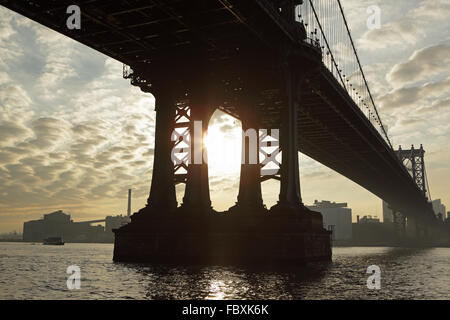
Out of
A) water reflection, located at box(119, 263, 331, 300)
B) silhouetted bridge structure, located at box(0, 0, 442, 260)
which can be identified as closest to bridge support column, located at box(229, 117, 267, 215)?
silhouetted bridge structure, located at box(0, 0, 442, 260)

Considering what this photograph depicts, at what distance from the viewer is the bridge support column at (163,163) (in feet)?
142

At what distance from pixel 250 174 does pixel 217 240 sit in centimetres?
868

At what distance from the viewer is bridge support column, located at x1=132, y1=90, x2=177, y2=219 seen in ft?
142

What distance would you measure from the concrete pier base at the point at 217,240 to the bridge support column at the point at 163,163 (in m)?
2.12

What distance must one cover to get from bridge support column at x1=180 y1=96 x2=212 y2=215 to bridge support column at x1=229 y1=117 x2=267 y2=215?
369 centimetres

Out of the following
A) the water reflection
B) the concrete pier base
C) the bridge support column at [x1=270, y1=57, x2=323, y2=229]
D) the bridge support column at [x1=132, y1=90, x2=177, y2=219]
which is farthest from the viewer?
the bridge support column at [x1=132, y1=90, x2=177, y2=219]

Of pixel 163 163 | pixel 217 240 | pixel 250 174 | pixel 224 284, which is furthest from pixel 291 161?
pixel 224 284

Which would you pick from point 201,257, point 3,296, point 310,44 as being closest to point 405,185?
point 310,44

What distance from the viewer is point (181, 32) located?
40.0m

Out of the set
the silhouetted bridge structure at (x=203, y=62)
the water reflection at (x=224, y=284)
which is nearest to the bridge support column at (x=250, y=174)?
the silhouetted bridge structure at (x=203, y=62)

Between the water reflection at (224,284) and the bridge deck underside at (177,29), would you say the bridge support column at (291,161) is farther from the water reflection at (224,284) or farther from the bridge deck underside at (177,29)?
the water reflection at (224,284)

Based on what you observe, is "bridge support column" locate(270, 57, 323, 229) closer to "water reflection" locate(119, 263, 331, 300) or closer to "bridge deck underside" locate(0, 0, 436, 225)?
"bridge deck underside" locate(0, 0, 436, 225)
